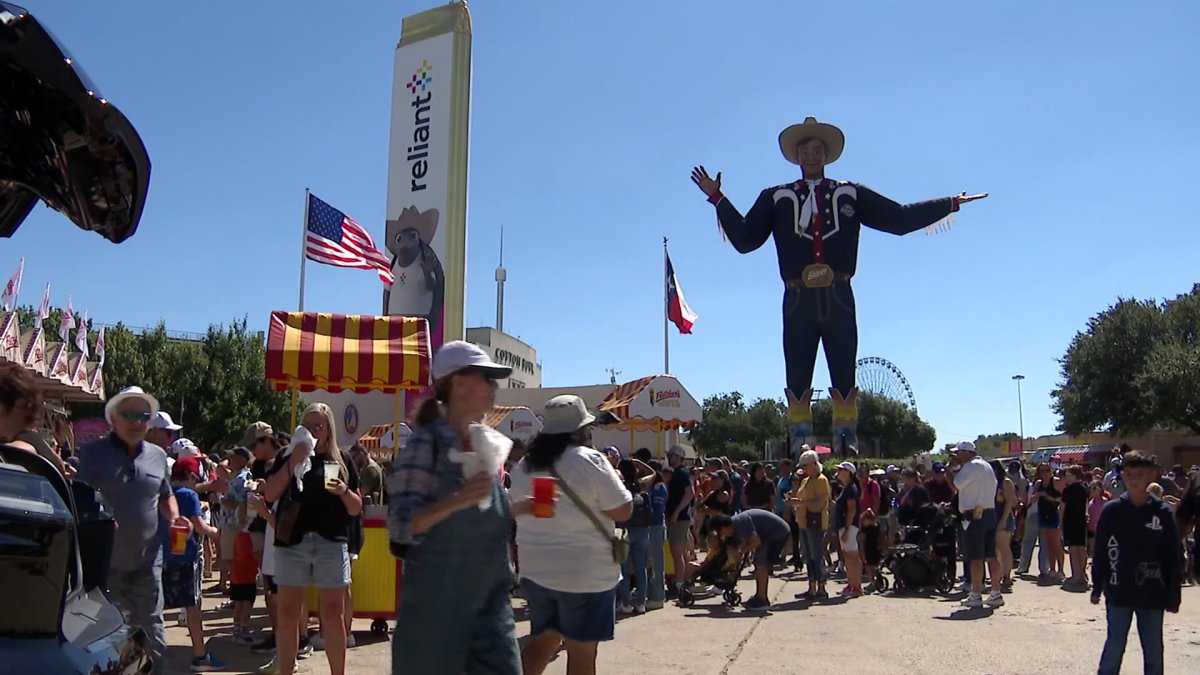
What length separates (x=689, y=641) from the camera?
8.09m

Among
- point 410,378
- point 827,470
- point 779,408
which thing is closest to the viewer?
point 410,378

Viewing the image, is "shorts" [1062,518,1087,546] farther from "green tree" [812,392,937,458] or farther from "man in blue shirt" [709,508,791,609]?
"green tree" [812,392,937,458]

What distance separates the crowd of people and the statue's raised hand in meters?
13.0

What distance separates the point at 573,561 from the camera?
4.27 m

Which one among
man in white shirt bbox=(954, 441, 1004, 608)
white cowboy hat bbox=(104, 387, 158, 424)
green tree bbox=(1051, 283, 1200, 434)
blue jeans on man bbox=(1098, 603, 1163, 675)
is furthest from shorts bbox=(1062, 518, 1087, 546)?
green tree bbox=(1051, 283, 1200, 434)

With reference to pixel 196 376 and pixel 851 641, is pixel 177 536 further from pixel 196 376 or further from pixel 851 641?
pixel 196 376

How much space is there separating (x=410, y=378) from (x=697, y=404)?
9.98 metres

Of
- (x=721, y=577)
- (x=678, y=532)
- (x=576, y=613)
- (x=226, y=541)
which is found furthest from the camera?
(x=678, y=532)

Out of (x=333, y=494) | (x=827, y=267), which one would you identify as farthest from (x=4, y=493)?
(x=827, y=267)

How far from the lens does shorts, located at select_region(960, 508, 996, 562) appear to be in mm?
10172

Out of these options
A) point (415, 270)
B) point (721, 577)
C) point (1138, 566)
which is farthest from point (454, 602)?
point (415, 270)

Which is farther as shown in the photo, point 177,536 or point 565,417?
point 177,536

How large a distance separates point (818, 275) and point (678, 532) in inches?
521

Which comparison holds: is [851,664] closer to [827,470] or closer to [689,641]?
[689,641]
